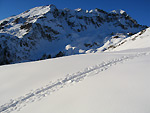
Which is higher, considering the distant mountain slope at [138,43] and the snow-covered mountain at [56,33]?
the snow-covered mountain at [56,33]

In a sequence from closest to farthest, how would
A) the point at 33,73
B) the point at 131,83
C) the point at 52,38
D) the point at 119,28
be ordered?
1. the point at 131,83
2. the point at 33,73
3. the point at 52,38
4. the point at 119,28

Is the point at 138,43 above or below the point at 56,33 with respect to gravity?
below

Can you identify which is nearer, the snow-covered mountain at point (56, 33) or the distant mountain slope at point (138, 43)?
the distant mountain slope at point (138, 43)

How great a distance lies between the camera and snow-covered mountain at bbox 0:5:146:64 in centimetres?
6409

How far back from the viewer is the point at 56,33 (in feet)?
331

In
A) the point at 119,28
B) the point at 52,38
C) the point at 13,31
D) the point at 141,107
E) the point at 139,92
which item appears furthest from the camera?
the point at 119,28

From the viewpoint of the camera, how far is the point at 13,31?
261 ft

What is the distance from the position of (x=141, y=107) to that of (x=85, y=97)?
6.39 feet

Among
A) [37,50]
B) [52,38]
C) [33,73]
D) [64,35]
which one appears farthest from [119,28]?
[33,73]

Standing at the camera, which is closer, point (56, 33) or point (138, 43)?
point (138, 43)

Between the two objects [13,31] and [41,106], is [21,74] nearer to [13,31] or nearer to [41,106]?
[41,106]

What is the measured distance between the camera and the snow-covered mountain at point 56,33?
210 feet

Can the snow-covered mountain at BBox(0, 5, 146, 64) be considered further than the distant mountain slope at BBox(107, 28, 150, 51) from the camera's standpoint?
Yes

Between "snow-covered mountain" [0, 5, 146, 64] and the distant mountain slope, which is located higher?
"snow-covered mountain" [0, 5, 146, 64]
